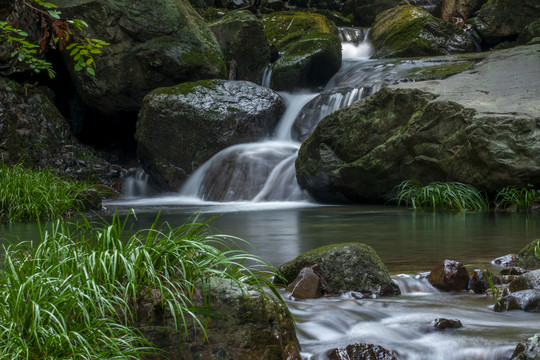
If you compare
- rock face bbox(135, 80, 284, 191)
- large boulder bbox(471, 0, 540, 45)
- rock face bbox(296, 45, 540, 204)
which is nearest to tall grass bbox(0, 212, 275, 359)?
rock face bbox(296, 45, 540, 204)

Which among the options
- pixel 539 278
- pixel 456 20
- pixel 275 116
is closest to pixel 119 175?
pixel 275 116

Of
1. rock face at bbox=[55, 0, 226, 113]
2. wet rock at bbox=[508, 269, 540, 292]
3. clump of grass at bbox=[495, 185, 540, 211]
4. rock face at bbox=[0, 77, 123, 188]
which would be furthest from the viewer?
rock face at bbox=[55, 0, 226, 113]

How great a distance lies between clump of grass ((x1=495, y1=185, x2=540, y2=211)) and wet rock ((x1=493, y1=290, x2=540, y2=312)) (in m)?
5.66

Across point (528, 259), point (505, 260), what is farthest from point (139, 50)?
point (528, 259)

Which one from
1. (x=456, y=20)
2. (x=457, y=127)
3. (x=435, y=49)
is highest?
(x=456, y=20)

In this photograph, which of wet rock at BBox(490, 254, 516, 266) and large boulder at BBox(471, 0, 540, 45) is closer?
wet rock at BBox(490, 254, 516, 266)

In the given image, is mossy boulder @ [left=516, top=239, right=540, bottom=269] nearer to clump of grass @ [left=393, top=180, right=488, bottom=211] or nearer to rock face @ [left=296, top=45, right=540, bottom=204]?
rock face @ [left=296, top=45, right=540, bottom=204]

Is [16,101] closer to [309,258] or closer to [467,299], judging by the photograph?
[309,258]

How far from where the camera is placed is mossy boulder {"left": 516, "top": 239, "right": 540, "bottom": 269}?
4031 mm

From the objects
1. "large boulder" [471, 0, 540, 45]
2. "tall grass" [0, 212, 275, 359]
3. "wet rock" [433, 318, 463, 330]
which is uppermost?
"large boulder" [471, 0, 540, 45]

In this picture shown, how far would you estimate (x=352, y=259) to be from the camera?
360 centimetres

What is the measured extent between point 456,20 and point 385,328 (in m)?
21.9

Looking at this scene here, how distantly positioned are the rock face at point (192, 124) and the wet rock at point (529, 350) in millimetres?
11193

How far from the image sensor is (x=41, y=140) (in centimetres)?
1370
